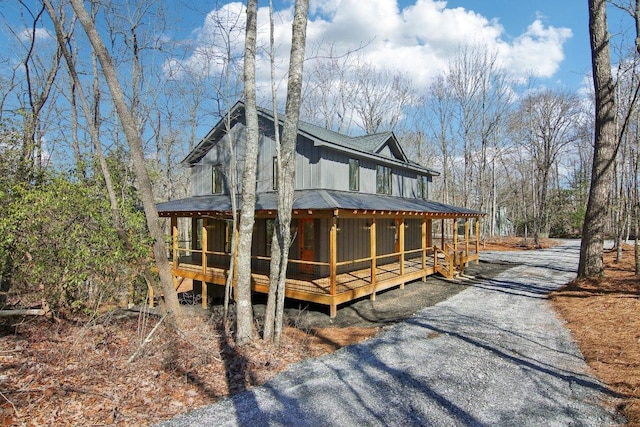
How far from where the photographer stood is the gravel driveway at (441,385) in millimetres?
4250

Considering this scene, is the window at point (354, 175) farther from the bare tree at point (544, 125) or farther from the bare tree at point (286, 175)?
the bare tree at point (544, 125)

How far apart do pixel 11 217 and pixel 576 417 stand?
30.1 ft

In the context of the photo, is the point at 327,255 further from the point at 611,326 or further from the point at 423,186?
the point at 423,186

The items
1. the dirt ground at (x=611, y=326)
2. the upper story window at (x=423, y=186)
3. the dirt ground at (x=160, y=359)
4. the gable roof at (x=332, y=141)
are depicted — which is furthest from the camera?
the upper story window at (x=423, y=186)

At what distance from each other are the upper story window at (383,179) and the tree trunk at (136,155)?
1044cm

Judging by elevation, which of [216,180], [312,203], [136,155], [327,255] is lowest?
[327,255]

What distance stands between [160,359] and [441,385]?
4525 millimetres

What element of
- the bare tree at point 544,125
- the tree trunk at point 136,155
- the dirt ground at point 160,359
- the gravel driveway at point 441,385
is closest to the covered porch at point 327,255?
the dirt ground at point 160,359

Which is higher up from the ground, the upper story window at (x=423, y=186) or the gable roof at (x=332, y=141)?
the gable roof at (x=332, y=141)

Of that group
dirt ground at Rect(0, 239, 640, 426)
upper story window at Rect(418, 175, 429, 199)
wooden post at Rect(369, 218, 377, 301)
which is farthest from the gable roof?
dirt ground at Rect(0, 239, 640, 426)

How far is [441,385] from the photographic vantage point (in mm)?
5023

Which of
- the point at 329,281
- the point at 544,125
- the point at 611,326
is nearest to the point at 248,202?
the point at 329,281

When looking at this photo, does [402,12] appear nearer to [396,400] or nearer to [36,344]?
[396,400]

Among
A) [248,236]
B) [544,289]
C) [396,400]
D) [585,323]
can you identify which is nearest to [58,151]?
[248,236]
